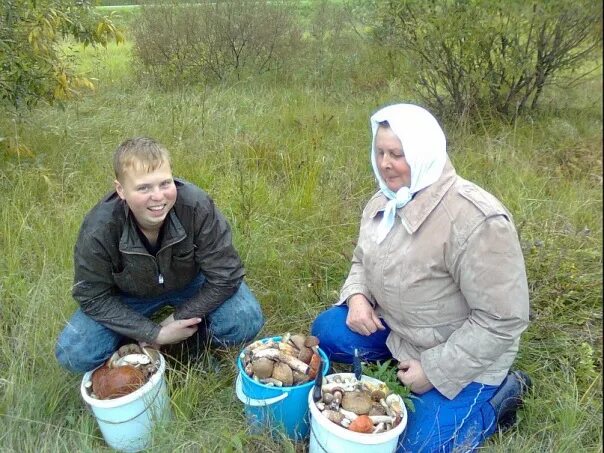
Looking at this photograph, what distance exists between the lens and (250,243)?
2986mm

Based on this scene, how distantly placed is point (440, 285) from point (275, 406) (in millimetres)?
729

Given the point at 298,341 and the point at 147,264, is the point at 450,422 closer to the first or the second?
the point at 298,341

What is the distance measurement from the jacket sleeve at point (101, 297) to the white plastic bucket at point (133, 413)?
0.22 m

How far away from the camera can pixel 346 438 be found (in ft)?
5.71

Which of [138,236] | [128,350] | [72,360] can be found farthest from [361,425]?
[72,360]

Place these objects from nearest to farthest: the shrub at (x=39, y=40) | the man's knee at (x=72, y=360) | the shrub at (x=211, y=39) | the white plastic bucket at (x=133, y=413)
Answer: the white plastic bucket at (x=133, y=413) → the man's knee at (x=72, y=360) → the shrub at (x=39, y=40) → the shrub at (x=211, y=39)

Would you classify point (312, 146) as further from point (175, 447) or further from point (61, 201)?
point (175, 447)

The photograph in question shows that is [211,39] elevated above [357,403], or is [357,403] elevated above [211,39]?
[211,39]

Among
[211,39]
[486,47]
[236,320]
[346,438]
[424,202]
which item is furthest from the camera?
[211,39]

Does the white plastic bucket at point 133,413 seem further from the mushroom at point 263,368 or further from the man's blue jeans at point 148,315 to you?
the mushroom at point 263,368

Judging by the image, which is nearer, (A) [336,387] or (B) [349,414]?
(B) [349,414]

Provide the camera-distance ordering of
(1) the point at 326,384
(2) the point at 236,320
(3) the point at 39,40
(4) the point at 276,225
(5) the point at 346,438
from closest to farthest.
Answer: (5) the point at 346,438 → (1) the point at 326,384 → (2) the point at 236,320 → (4) the point at 276,225 → (3) the point at 39,40

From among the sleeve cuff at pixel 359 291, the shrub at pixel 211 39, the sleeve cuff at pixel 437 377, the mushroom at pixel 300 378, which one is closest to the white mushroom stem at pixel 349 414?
the mushroom at pixel 300 378

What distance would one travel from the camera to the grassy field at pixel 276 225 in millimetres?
2074
